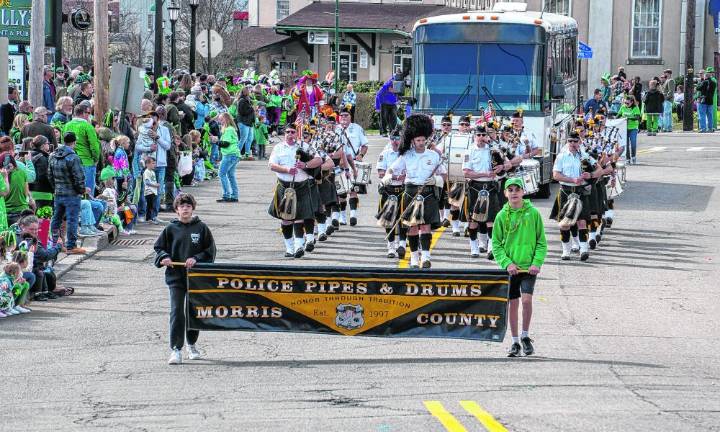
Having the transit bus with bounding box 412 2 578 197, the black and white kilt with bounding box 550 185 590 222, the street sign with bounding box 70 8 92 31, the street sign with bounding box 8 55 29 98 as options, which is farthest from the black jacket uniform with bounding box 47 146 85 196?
the street sign with bounding box 8 55 29 98

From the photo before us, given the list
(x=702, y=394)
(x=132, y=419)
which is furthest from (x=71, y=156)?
(x=702, y=394)

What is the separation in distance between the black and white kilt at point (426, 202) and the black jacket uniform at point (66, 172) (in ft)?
15.1

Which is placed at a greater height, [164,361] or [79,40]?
[79,40]

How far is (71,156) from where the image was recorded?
20.0 meters

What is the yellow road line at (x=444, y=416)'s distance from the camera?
10453mm

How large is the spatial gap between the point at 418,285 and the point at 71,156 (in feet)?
26.2

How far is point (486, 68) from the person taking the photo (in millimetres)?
27609

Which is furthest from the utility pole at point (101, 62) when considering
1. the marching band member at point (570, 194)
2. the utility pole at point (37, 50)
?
the marching band member at point (570, 194)

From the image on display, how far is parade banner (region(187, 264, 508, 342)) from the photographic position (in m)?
13.6

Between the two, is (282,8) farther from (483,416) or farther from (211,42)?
(483,416)

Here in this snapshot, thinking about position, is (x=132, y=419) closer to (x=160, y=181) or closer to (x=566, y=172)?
(x=566, y=172)

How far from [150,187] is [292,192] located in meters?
4.63

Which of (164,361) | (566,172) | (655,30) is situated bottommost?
(164,361)

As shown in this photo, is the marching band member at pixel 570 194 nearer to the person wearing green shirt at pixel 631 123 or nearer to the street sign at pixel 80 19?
the street sign at pixel 80 19
